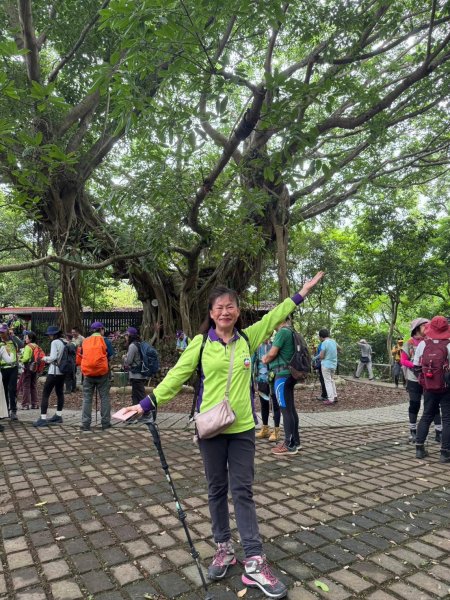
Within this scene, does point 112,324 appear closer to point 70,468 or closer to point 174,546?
point 70,468

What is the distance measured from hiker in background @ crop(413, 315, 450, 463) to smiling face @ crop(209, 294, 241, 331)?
3363 mm

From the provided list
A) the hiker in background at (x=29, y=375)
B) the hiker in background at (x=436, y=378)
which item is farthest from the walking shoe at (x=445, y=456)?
the hiker in background at (x=29, y=375)

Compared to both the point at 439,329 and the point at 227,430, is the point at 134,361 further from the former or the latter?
the point at 227,430

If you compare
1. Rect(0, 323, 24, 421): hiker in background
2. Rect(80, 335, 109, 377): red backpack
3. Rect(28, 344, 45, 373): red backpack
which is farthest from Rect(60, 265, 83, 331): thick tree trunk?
Rect(80, 335, 109, 377): red backpack

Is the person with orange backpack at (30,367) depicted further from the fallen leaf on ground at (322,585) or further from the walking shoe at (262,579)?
the fallen leaf on ground at (322,585)

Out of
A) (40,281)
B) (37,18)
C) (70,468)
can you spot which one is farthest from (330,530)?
(40,281)

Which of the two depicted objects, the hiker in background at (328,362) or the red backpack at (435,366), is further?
the hiker in background at (328,362)

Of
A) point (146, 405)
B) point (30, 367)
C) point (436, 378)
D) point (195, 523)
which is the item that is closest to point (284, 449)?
point (436, 378)

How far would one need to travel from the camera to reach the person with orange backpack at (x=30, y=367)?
831 cm

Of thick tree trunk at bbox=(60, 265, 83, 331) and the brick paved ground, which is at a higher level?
thick tree trunk at bbox=(60, 265, 83, 331)

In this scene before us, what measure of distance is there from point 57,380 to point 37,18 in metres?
6.75

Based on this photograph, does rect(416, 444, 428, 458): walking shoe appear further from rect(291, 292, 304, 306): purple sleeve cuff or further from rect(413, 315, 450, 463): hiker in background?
rect(291, 292, 304, 306): purple sleeve cuff

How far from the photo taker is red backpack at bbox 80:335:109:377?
268 inches

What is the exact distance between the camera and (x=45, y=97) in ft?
15.2
